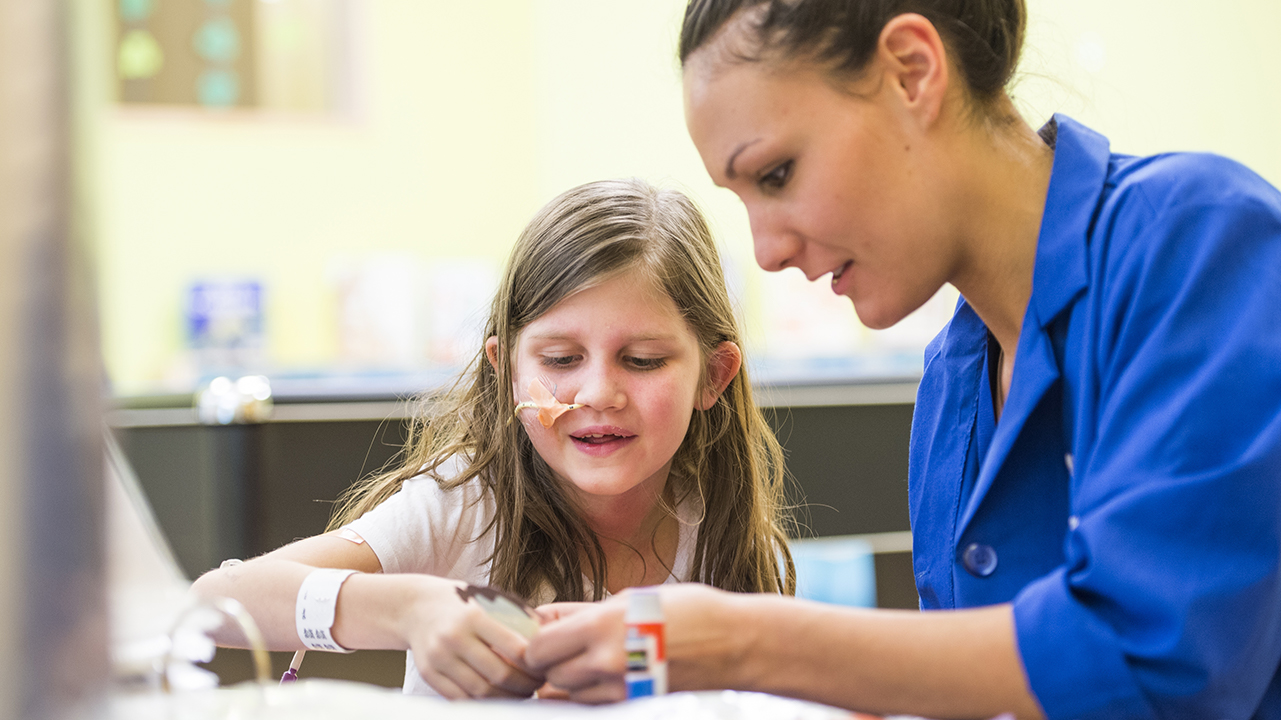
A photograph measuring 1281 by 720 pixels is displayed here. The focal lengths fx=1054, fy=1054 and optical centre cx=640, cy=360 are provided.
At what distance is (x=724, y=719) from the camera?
613 mm

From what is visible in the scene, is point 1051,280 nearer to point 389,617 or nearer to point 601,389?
point 601,389

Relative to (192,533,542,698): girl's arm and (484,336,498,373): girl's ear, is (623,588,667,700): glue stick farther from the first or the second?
(484,336,498,373): girl's ear

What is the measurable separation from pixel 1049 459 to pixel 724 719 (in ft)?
1.32

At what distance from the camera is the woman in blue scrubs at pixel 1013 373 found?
651 mm

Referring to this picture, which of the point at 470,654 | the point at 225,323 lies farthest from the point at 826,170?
the point at 225,323

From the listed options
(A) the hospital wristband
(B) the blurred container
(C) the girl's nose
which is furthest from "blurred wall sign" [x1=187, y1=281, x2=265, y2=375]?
(A) the hospital wristband

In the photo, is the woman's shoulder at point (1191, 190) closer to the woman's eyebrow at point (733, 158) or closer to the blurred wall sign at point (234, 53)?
the woman's eyebrow at point (733, 158)

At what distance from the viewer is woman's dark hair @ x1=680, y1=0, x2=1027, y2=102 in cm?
82

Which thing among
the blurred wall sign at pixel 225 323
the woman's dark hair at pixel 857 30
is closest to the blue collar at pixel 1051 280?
the woman's dark hair at pixel 857 30

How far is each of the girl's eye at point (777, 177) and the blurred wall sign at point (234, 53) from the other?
4.15 metres

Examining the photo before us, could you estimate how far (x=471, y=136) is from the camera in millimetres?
4789

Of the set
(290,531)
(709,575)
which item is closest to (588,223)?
(709,575)

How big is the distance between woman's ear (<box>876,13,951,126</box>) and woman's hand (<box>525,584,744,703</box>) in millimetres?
419

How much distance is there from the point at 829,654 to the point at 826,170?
362mm
